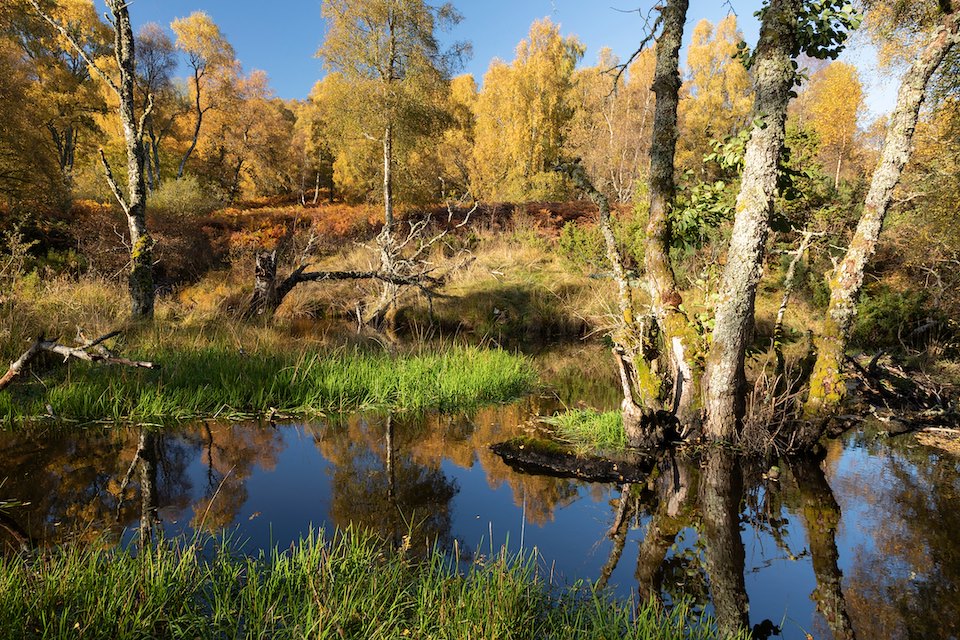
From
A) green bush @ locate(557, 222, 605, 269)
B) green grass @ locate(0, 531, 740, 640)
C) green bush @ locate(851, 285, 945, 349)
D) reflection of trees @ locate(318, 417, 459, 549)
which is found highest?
green bush @ locate(557, 222, 605, 269)

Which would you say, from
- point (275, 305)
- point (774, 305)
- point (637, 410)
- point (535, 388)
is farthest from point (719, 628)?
point (774, 305)

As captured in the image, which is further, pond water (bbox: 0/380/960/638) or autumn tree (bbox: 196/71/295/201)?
autumn tree (bbox: 196/71/295/201)

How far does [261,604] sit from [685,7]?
6.11 meters

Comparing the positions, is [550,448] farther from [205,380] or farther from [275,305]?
[275,305]

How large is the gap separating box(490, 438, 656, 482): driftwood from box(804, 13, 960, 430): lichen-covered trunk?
6.02 feet

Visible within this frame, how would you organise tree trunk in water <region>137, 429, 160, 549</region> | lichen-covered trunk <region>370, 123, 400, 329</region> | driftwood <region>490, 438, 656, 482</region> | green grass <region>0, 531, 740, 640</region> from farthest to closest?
lichen-covered trunk <region>370, 123, 400, 329</region> → driftwood <region>490, 438, 656, 482</region> → tree trunk in water <region>137, 429, 160, 549</region> → green grass <region>0, 531, 740, 640</region>

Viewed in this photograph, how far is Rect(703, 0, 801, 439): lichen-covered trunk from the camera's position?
4.41 metres

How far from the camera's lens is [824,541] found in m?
3.72

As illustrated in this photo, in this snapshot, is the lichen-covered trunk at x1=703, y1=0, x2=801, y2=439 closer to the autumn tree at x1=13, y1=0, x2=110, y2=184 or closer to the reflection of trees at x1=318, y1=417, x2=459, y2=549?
the reflection of trees at x1=318, y1=417, x2=459, y2=549

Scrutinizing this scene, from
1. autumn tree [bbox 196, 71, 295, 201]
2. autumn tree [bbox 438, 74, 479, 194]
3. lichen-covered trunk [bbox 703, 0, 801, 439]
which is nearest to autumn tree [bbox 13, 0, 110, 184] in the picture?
autumn tree [bbox 196, 71, 295, 201]

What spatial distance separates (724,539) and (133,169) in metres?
8.69

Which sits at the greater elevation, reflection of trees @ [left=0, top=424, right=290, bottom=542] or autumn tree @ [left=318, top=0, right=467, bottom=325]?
autumn tree @ [left=318, top=0, right=467, bottom=325]

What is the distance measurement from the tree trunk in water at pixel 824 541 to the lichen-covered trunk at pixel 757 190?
1124 mm

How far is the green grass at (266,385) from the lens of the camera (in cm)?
542
